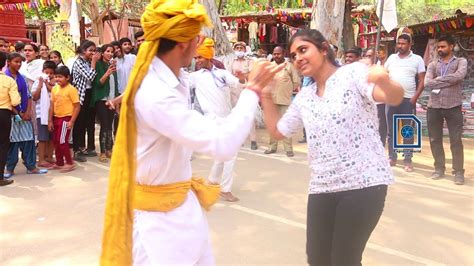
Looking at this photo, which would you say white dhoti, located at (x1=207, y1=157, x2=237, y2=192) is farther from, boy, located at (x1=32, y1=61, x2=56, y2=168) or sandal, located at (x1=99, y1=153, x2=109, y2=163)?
boy, located at (x1=32, y1=61, x2=56, y2=168)

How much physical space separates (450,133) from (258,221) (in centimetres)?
323

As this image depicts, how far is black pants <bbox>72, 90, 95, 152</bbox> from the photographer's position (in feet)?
23.8

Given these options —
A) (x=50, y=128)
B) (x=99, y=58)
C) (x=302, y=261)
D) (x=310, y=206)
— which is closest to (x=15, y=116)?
(x=50, y=128)

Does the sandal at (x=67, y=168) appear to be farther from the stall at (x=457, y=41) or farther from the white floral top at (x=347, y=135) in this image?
the stall at (x=457, y=41)

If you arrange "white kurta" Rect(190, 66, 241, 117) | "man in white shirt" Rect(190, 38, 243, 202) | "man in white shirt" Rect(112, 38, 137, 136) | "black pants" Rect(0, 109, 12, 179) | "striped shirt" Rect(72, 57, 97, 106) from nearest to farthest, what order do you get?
1. "man in white shirt" Rect(190, 38, 243, 202)
2. "white kurta" Rect(190, 66, 241, 117)
3. "black pants" Rect(0, 109, 12, 179)
4. "striped shirt" Rect(72, 57, 97, 106)
5. "man in white shirt" Rect(112, 38, 137, 136)

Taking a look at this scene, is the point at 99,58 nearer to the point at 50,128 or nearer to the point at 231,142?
the point at 50,128

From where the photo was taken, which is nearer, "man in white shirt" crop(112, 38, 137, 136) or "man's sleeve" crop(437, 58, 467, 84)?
"man's sleeve" crop(437, 58, 467, 84)

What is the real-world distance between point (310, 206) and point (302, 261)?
1177mm

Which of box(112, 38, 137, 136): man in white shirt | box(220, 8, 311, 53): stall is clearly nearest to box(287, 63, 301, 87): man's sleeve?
box(112, 38, 137, 136): man in white shirt

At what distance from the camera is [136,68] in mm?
1771

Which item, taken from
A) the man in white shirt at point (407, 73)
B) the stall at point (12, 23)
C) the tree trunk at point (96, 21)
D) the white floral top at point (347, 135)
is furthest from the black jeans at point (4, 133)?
the tree trunk at point (96, 21)

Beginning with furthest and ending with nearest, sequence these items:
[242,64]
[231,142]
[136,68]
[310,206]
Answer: [242,64], [310,206], [136,68], [231,142]

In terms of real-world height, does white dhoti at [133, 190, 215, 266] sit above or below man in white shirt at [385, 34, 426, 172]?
below

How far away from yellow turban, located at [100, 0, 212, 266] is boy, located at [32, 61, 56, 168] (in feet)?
17.7
